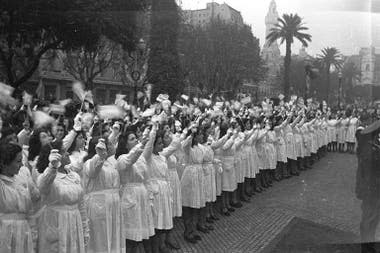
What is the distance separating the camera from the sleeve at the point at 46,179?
4215mm

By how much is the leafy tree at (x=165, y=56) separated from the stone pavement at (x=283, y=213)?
556 inches

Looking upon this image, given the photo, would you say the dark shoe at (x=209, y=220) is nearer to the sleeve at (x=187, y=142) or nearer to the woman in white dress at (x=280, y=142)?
the sleeve at (x=187, y=142)

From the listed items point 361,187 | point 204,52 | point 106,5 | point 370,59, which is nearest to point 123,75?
point 204,52

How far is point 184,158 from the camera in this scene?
7.80 meters

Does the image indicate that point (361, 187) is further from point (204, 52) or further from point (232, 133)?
point (204, 52)

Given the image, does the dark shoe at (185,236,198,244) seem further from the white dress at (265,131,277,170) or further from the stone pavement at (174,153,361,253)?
the white dress at (265,131,277,170)

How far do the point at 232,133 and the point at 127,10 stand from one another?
7.87 metres

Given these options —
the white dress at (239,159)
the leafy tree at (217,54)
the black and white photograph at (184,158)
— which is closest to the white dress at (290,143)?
the black and white photograph at (184,158)

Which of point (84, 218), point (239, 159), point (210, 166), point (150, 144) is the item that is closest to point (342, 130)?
point (239, 159)

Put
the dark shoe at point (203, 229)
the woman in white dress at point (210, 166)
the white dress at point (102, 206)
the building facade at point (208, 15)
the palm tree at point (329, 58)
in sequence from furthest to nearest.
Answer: the building facade at point (208, 15), the palm tree at point (329, 58), the woman in white dress at point (210, 166), the dark shoe at point (203, 229), the white dress at point (102, 206)

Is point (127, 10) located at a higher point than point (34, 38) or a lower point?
higher

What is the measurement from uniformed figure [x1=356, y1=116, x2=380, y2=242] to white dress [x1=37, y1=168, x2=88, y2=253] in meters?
4.14

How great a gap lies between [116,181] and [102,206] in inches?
13.8

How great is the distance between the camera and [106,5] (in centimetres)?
1391
